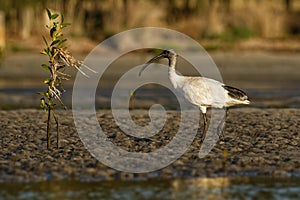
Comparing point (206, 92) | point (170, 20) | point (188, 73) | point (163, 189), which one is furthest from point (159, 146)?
point (170, 20)

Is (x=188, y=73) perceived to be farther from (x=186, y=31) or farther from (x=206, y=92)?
(x=206, y=92)

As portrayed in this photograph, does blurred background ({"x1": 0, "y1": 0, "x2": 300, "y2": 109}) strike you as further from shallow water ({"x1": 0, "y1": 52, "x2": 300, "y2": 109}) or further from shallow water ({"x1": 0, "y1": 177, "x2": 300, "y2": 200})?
shallow water ({"x1": 0, "y1": 177, "x2": 300, "y2": 200})

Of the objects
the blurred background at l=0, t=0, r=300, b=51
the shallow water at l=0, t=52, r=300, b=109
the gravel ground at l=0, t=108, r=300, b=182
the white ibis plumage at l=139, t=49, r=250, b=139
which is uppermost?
the blurred background at l=0, t=0, r=300, b=51

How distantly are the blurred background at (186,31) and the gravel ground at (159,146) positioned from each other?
30.0ft

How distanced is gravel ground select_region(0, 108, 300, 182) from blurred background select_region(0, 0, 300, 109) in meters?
9.15

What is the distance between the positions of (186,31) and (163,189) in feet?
111

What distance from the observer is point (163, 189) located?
36.7ft

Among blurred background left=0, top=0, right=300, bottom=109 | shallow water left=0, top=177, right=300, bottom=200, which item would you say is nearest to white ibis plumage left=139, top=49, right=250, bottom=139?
shallow water left=0, top=177, right=300, bottom=200

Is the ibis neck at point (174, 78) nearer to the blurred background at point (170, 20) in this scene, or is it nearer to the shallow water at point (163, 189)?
the shallow water at point (163, 189)

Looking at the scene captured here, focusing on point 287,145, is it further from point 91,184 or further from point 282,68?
point 282,68

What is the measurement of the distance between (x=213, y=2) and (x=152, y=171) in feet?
118

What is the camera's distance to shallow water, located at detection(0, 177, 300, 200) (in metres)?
10.7

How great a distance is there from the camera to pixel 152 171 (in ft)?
40.1

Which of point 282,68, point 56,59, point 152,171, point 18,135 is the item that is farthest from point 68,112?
point 282,68
